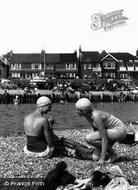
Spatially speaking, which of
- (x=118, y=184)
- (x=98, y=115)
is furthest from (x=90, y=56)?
(x=118, y=184)

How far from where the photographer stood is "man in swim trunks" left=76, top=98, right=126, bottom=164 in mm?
8195

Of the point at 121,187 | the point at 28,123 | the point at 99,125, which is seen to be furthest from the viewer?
the point at 28,123

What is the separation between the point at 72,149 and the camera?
29.9ft

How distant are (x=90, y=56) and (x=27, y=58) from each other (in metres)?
15.7

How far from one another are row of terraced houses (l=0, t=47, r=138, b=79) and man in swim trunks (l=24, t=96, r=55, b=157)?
271ft

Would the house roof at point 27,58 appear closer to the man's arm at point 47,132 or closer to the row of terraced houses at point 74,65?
the row of terraced houses at point 74,65

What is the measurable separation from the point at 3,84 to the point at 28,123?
58194 millimetres

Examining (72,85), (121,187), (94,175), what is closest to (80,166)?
(94,175)

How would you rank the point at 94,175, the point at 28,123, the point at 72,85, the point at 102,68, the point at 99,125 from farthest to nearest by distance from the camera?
the point at 102,68, the point at 72,85, the point at 28,123, the point at 99,125, the point at 94,175

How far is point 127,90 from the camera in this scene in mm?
63750

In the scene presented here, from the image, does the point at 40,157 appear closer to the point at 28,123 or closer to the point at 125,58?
the point at 28,123

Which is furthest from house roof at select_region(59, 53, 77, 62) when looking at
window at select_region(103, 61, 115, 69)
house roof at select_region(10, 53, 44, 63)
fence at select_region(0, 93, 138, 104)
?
fence at select_region(0, 93, 138, 104)

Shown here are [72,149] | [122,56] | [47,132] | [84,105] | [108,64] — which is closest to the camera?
[84,105]

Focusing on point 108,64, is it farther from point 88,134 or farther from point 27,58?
point 88,134
